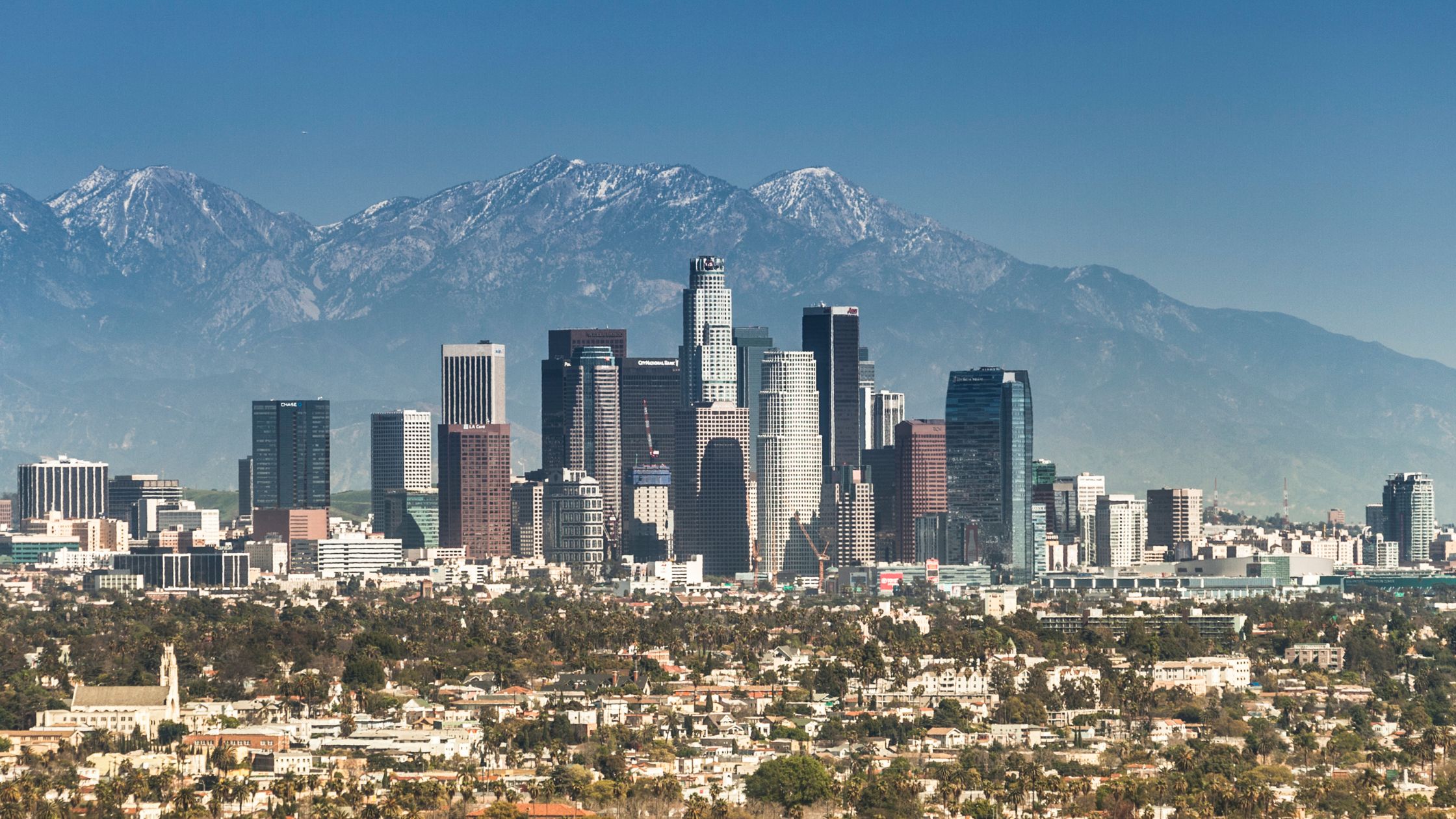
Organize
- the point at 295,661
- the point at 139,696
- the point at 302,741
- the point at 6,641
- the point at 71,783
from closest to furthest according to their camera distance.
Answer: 1. the point at 71,783
2. the point at 302,741
3. the point at 139,696
4. the point at 295,661
5. the point at 6,641

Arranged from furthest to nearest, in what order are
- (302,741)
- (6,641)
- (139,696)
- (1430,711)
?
(6,641)
(1430,711)
(139,696)
(302,741)

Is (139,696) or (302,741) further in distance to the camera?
(139,696)

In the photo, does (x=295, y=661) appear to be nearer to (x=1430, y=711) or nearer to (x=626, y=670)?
(x=626, y=670)

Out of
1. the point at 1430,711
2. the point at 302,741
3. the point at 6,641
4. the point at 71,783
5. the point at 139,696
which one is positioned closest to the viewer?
the point at 71,783

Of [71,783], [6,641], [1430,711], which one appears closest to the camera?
[71,783]

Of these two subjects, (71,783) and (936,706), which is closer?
(71,783)

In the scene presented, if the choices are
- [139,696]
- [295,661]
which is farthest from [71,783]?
[295,661]

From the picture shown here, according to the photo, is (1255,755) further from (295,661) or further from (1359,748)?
(295,661)

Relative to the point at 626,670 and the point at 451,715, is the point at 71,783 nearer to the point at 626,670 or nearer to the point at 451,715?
the point at 451,715

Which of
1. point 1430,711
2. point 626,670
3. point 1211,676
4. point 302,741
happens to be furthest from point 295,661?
point 1430,711
